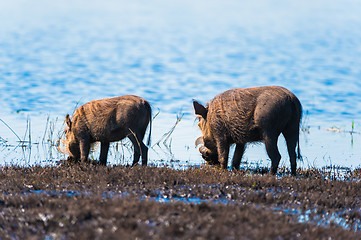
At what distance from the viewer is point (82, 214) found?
5.59 m

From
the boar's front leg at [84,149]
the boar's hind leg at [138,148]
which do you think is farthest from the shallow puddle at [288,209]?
the boar's front leg at [84,149]

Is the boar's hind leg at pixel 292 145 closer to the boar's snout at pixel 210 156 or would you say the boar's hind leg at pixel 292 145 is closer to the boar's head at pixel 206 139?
the boar's head at pixel 206 139

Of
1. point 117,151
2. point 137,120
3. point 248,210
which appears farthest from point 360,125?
point 248,210

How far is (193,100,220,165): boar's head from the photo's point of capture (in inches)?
421

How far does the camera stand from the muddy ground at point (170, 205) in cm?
527

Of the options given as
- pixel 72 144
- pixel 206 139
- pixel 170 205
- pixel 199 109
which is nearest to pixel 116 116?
pixel 72 144

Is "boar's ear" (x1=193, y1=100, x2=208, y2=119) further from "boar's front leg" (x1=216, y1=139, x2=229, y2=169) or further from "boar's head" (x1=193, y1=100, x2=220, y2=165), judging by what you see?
"boar's front leg" (x1=216, y1=139, x2=229, y2=169)

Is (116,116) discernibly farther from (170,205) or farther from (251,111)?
(170,205)

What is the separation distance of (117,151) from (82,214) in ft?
23.6

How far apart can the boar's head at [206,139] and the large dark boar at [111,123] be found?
1043mm

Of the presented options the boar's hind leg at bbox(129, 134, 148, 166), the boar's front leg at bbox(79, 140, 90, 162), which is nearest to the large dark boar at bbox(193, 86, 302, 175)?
the boar's hind leg at bbox(129, 134, 148, 166)

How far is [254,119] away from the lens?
9.41 meters

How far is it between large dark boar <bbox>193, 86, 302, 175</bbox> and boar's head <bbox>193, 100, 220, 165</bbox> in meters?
0.03

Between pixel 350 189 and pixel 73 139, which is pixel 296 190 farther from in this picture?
pixel 73 139
